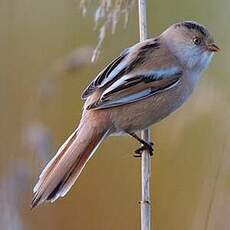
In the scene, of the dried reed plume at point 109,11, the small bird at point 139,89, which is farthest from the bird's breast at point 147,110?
the dried reed plume at point 109,11

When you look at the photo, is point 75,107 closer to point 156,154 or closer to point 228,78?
point 156,154

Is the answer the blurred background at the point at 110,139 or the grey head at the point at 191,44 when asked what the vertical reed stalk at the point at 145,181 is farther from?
the grey head at the point at 191,44

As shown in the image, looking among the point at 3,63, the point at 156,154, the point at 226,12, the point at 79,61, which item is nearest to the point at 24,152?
the point at 79,61

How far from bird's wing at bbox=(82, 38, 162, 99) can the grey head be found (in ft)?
0.42

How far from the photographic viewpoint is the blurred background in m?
1.75

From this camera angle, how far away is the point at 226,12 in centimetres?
210

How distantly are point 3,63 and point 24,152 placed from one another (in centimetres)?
53

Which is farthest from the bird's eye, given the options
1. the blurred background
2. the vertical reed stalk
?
the vertical reed stalk

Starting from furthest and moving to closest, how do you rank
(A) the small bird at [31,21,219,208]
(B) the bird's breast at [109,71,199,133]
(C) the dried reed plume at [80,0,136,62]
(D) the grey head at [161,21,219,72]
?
(D) the grey head at [161,21,219,72] → (B) the bird's breast at [109,71,199,133] → (A) the small bird at [31,21,219,208] → (C) the dried reed plume at [80,0,136,62]

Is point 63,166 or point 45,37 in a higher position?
point 45,37

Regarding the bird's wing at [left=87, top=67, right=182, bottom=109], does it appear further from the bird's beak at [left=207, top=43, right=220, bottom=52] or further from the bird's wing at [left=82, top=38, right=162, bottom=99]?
the bird's beak at [left=207, top=43, right=220, bottom=52]

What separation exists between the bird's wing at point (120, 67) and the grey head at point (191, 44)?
128 mm

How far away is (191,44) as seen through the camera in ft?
6.91

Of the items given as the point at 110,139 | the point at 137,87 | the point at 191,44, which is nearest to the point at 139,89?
the point at 137,87
